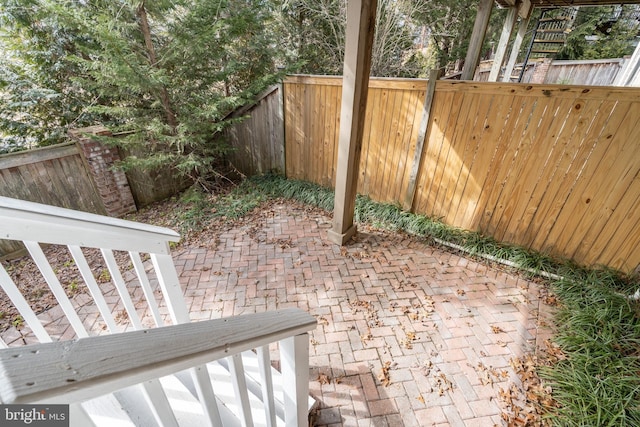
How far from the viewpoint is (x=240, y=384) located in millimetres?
869

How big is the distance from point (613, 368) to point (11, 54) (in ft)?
25.2

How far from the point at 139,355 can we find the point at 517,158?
12.3ft

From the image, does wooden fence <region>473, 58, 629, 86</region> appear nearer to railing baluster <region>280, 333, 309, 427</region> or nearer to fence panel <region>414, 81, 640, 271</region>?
fence panel <region>414, 81, 640, 271</region>

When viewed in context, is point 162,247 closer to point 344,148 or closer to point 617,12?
point 344,148

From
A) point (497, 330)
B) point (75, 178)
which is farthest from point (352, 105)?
point (75, 178)

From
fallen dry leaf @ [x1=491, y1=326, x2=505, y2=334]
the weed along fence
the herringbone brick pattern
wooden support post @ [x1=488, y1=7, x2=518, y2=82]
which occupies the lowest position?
the herringbone brick pattern

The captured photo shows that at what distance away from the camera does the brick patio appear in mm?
1966

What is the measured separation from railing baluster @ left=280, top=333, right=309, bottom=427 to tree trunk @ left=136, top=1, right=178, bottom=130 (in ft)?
13.6

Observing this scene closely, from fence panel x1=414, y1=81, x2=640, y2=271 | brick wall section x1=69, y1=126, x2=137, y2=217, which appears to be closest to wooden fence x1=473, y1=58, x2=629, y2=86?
fence panel x1=414, y1=81, x2=640, y2=271

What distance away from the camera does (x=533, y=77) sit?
34.3 ft

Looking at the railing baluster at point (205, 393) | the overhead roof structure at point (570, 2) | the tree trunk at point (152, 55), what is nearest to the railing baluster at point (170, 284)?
the railing baluster at point (205, 393)

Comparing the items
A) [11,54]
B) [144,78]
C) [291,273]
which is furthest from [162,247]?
[11,54]

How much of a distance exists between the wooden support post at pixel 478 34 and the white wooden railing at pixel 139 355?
4767 millimetres

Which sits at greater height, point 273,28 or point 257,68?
point 273,28
